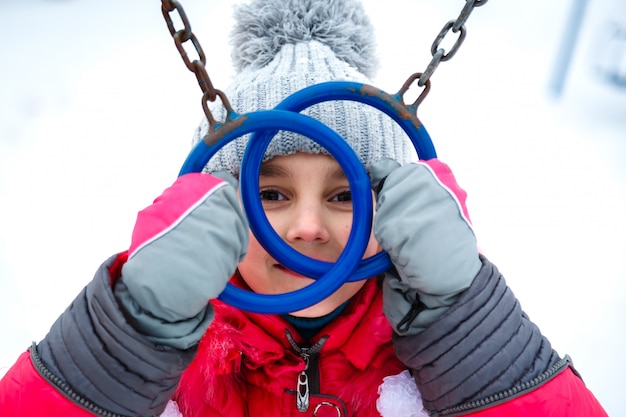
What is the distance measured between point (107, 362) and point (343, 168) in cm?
37

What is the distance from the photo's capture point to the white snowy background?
149 centimetres

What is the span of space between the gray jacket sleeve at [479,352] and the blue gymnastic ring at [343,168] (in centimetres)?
13

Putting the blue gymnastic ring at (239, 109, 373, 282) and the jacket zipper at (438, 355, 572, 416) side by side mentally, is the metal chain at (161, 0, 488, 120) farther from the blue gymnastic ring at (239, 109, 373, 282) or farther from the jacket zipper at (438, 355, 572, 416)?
the jacket zipper at (438, 355, 572, 416)

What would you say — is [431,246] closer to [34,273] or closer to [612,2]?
[34,273]

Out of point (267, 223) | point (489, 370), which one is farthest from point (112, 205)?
point (489, 370)

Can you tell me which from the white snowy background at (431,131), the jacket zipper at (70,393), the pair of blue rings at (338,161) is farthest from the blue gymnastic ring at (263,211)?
the white snowy background at (431,131)

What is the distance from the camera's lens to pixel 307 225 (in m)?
0.82

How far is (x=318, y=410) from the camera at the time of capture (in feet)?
2.90

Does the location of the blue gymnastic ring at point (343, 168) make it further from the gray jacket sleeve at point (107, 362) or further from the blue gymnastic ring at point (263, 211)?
the gray jacket sleeve at point (107, 362)

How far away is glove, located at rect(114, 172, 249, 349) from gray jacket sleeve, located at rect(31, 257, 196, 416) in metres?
0.02

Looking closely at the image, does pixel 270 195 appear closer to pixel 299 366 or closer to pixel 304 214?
pixel 304 214

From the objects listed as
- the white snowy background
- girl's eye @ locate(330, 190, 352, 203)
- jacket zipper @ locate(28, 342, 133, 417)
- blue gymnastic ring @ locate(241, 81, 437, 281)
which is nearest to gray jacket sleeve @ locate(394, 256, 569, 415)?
blue gymnastic ring @ locate(241, 81, 437, 281)

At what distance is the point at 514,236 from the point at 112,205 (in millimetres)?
1094

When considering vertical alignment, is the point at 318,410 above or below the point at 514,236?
above
